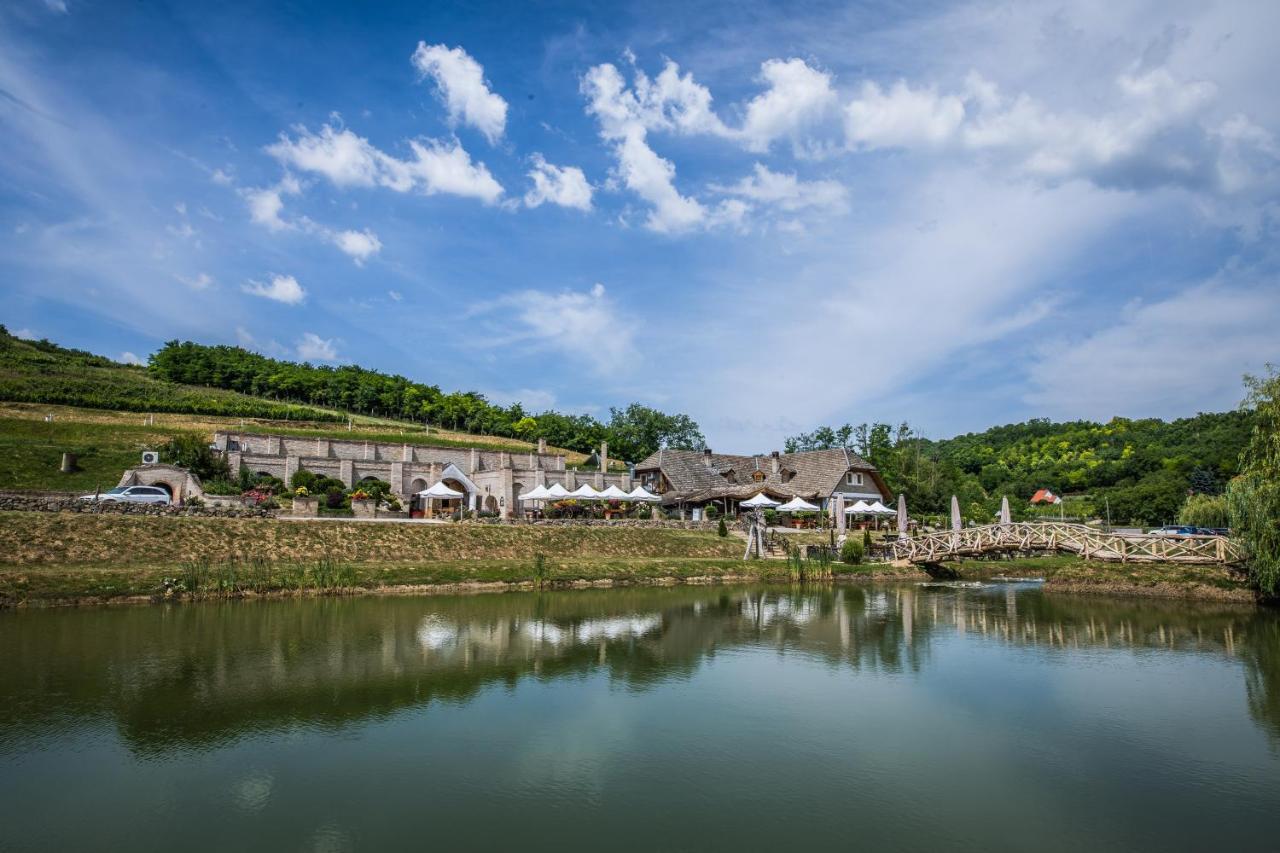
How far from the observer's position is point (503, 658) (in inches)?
627

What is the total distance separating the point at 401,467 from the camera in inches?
2025

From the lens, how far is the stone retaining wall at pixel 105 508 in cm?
2603

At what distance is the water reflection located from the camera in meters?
11.8

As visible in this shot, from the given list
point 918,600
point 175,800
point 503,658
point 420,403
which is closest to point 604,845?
point 175,800

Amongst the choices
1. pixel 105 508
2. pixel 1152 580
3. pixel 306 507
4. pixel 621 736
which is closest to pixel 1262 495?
pixel 1152 580

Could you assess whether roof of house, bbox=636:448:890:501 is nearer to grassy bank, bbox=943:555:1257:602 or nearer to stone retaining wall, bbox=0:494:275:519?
grassy bank, bbox=943:555:1257:602

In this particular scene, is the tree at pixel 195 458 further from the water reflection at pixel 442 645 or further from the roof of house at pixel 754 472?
the roof of house at pixel 754 472

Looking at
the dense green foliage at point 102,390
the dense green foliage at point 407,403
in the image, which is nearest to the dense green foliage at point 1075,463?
the dense green foliage at point 407,403

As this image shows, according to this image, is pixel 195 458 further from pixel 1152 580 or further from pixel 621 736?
pixel 1152 580

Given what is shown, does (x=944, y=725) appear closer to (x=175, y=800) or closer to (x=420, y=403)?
(x=175, y=800)

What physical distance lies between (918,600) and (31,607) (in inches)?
1093

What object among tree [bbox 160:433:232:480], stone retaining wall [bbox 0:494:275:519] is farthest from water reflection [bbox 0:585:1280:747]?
tree [bbox 160:433:232:480]

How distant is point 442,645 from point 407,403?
7490 centimetres

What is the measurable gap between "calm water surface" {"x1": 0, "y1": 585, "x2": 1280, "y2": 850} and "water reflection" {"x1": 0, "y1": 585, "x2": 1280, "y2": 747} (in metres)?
0.10
